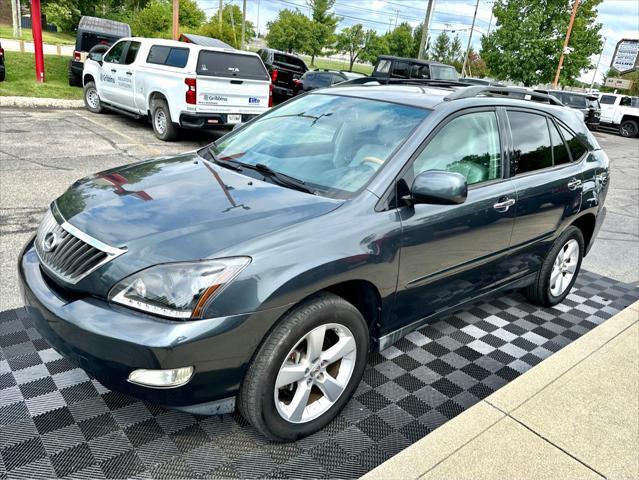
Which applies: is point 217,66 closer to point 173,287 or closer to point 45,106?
point 45,106

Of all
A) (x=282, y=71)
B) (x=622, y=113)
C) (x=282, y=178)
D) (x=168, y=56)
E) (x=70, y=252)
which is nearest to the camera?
(x=70, y=252)

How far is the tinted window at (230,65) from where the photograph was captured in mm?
9355

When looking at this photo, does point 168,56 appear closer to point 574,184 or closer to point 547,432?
point 574,184

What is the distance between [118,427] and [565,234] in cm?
358

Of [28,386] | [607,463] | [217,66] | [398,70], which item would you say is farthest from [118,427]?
[398,70]

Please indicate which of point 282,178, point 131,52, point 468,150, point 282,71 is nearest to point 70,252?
point 282,178

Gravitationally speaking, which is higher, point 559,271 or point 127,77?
point 127,77

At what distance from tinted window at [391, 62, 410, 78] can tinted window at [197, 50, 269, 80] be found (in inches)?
309

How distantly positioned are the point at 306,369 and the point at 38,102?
12646 mm

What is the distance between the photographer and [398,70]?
17.0 meters

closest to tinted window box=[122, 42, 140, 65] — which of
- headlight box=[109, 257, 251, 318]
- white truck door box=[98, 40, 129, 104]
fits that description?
white truck door box=[98, 40, 129, 104]

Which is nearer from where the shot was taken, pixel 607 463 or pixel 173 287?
pixel 173 287

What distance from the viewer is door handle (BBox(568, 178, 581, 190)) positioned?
4.10 meters

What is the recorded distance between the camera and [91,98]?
12.4m
